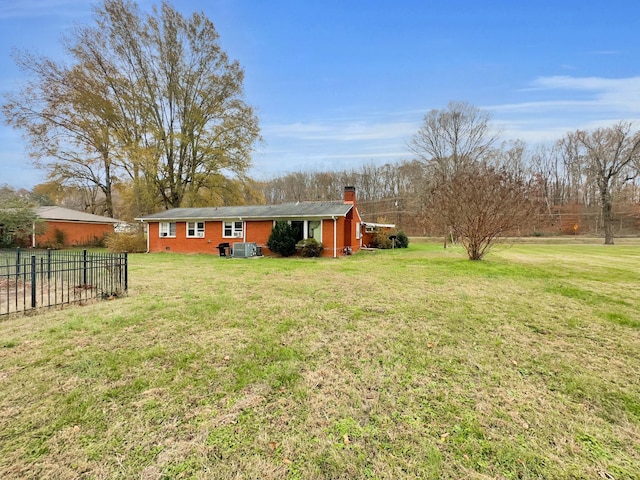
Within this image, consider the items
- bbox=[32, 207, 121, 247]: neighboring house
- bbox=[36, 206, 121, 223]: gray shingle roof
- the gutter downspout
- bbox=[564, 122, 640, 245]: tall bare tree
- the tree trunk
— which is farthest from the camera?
bbox=[564, 122, 640, 245]: tall bare tree

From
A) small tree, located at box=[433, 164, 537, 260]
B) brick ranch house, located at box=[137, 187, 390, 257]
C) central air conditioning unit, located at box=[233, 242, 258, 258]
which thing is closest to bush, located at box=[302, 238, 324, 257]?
brick ranch house, located at box=[137, 187, 390, 257]

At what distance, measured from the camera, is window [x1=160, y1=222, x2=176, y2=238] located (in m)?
19.6

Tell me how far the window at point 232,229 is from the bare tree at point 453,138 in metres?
22.8

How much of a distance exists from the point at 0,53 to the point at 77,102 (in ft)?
13.9

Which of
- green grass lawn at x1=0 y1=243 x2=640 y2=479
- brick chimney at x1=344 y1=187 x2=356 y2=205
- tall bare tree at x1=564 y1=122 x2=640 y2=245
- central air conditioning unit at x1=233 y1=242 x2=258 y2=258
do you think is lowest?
green grass lawn at x1=0 y1=243 x2=640 y2=479

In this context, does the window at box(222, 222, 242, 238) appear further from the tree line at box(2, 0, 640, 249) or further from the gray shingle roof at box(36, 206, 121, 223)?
the gray shingle roof at box(36, 206, 121, 223)

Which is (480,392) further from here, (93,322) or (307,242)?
(307,242)

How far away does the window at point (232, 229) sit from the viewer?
18094mm

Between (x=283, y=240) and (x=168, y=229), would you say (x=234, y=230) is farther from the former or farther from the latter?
(x=168, y=229)

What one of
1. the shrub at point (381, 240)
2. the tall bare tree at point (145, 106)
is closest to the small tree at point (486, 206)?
the shrub at point (381, 240)

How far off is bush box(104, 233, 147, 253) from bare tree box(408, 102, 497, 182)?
28.5 meters

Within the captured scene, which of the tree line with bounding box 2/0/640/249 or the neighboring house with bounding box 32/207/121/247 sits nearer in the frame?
the neighboring house with bounding box 32/207/121/247

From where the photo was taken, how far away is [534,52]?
14328mm

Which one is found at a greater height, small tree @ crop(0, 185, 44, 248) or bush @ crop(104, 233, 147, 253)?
small tree @ crop(0, 185, 44, 248)
